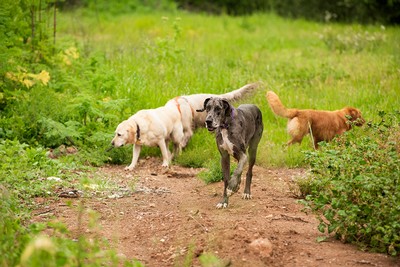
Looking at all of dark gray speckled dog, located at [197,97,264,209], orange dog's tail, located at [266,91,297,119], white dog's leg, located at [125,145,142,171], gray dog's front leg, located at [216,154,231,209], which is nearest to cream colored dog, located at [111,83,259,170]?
white dog's leg, located at [125,145,142,171]

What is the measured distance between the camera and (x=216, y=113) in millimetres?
8086

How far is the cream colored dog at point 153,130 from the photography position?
34.2 ft

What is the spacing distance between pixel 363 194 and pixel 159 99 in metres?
6.32

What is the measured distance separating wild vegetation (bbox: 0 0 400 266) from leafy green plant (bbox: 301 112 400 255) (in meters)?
0.01

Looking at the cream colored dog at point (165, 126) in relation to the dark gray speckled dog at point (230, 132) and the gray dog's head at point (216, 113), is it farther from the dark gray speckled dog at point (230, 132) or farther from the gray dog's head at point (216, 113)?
the gray dog's head at point (216, 113)

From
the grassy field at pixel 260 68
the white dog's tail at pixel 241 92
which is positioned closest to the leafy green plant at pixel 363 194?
the grassy field at pixel 260 68

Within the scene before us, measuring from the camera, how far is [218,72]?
563 inches

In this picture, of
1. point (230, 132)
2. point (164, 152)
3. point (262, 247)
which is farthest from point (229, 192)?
point (164, 152)

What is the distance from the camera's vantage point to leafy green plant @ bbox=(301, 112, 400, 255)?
20.6 ft

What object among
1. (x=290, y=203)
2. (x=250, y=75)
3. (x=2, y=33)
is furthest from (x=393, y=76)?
(x=2, y=33)

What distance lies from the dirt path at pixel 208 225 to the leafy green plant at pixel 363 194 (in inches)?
7.6

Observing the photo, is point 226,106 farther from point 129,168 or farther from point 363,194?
point 129,168

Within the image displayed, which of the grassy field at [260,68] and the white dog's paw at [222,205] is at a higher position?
the grassy field at [260,68]

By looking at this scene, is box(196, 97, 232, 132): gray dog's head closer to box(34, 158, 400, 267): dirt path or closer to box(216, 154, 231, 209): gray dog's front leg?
box(216, 154, 231, 209): gray dog's front leg
